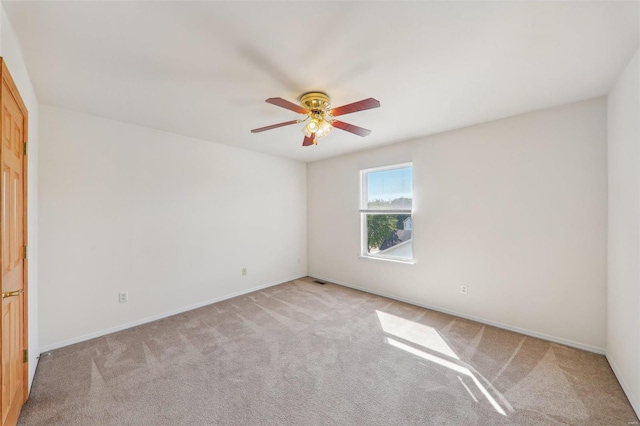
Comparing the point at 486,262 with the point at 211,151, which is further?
the point at 211,151

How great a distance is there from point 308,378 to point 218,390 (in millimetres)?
700

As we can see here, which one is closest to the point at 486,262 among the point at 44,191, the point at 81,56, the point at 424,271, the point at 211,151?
the point at 424,271

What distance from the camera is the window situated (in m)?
3.85

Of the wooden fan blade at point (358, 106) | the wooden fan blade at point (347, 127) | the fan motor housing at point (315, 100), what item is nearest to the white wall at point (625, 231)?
the wooden fan blade at point (358, 106)

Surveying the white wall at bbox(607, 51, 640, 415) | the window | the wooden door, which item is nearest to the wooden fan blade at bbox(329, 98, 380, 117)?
the white wall at bbox(607, 51, 640, 415)

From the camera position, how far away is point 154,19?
1.43 metres

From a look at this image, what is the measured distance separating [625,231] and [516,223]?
2.88 ft

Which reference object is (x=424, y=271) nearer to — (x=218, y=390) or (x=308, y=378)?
(x=308, y=378)

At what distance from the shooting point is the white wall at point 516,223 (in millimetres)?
2434

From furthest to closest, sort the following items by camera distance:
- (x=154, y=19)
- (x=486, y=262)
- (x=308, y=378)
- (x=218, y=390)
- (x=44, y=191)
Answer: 1. (x=486, y=262)
2. (x=44, y=191)
3. (x=308, y=378)
4. (x=218, y=390)
5. (x=154, y=19)

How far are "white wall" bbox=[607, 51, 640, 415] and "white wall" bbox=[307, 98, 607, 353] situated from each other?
16 centimetres

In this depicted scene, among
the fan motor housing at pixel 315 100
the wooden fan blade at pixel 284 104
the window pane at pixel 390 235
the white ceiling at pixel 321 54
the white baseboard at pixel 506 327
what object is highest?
the white ceiling at pixel 321 54

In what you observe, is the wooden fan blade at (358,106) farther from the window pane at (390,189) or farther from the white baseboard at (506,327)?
the white baseboard at (506,327)

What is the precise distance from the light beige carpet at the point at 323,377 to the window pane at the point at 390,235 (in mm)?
1126
